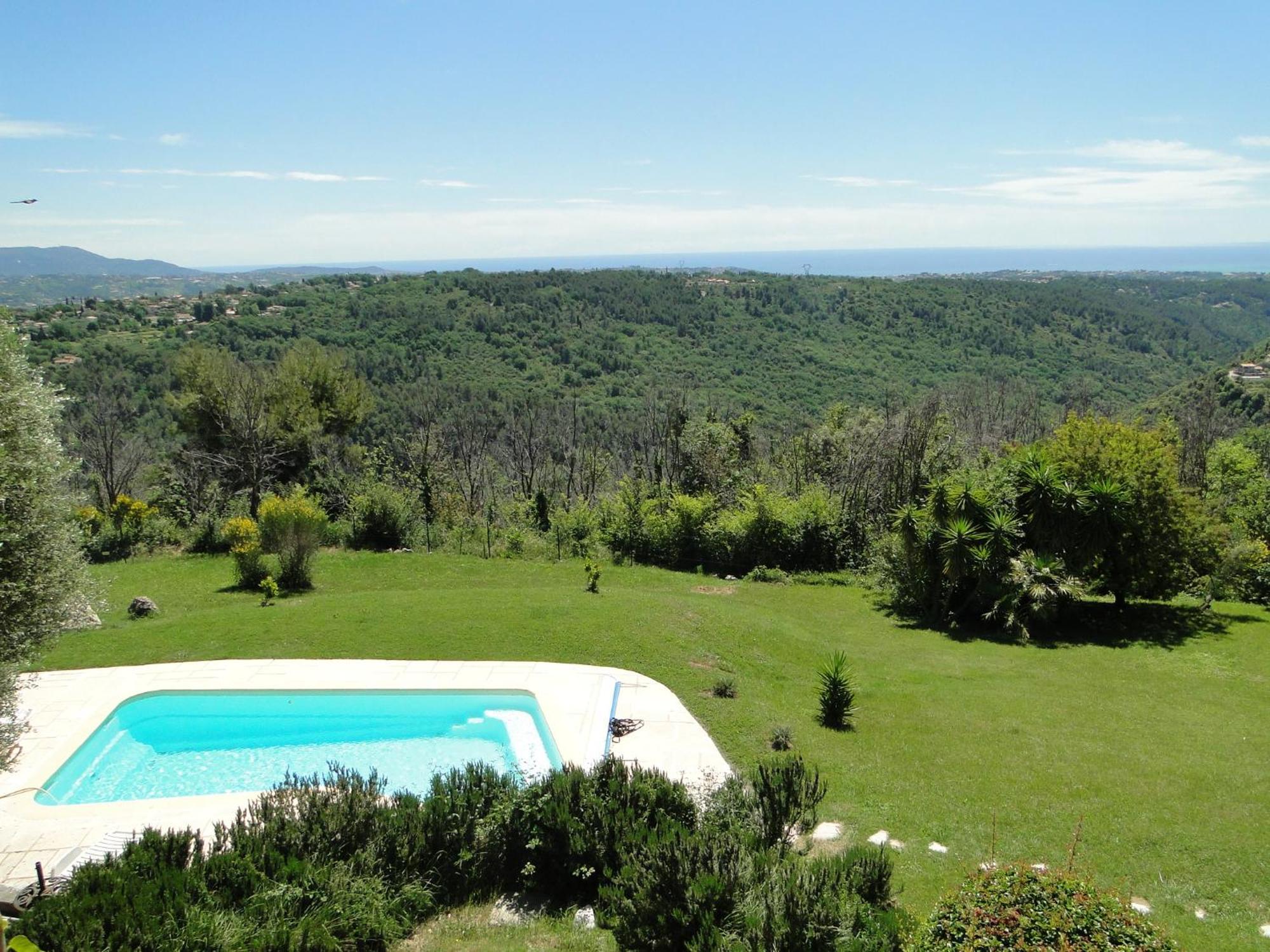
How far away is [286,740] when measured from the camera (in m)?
11.9

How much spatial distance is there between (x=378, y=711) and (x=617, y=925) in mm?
7231

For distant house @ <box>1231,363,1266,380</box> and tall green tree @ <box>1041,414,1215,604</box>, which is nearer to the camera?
tall green tree @ <box>1041,414,1215,604</box>

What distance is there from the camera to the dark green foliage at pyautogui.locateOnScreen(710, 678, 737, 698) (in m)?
12.5

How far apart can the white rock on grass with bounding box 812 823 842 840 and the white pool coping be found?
1.29 metres

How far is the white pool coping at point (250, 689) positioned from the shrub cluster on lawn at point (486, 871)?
1320mm

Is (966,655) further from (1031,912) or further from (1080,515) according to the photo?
(1031,912)

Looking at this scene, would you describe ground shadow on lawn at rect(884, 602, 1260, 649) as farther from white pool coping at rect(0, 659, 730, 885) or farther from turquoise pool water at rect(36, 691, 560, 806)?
turquoise pool water at rect(36, 691, 560, 806)

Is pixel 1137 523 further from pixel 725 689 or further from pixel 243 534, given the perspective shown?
pixel 243 534

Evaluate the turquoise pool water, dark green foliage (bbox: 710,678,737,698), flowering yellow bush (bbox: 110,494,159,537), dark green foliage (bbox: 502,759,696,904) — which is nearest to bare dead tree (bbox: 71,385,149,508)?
flowering yellow bush (bbox: 110,494,159,537)

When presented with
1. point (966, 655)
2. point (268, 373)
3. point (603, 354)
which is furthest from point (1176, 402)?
point (268, 373)

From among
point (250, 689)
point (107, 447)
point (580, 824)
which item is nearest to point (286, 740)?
point (250, 689)

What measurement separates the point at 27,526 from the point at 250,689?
5587 mm

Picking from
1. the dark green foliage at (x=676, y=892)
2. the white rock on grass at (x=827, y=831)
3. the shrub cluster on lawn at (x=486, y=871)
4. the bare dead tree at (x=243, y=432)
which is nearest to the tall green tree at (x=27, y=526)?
the shrub cluster on lawn at (x=486, y=871)

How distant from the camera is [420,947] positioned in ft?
23.0
